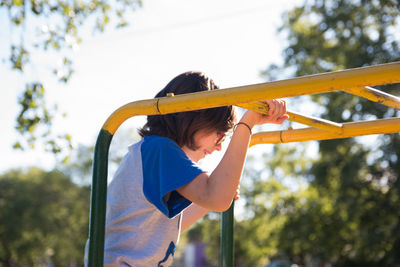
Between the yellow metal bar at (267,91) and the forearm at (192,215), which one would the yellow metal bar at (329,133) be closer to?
the forearm at (192,215)

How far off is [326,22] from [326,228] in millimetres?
8133

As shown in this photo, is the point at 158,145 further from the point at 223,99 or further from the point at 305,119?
the point at 305,119

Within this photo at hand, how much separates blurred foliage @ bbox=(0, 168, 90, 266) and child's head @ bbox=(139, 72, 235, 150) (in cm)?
2248

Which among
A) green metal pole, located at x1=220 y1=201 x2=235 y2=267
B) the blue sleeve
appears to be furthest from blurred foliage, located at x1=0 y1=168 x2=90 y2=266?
the blue sleeve

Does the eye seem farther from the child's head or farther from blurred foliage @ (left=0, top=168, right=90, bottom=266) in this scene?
blurred foliage @ (left=0, top=168, right=90, bottom=266)

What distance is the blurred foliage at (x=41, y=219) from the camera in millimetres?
22484

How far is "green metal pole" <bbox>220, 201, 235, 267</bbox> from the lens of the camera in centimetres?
203

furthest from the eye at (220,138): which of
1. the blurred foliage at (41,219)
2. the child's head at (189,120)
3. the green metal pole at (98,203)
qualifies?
the blurred foliage at (41,219)

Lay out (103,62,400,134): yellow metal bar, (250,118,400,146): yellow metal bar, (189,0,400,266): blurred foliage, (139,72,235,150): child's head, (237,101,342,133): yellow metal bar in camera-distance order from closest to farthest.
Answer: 1. (103,62,400,134): yellow metal bar
2. (237,101,342,133): yellow metal bar
3. (139,72,235,150): child's head
4. (250,118,400,146): yellow metal bar
5. (189,0,400,266): blurred foliage

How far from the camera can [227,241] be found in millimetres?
2049

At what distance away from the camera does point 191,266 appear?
163ft

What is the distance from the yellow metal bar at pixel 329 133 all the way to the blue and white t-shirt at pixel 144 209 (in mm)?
671

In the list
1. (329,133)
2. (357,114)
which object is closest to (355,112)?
(357,114)

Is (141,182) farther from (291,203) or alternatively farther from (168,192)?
(291,203)
